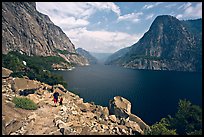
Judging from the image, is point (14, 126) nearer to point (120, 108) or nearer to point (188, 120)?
point (120, 108)

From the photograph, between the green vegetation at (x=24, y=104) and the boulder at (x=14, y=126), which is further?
the green vegetation at (x=24, y=104)

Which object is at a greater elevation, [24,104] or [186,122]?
[24,104]

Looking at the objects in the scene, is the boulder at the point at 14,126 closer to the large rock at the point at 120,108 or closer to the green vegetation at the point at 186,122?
the green vegetation at the point at 186,122

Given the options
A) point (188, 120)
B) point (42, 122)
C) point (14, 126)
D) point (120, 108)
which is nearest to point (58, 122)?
point (42, 122)

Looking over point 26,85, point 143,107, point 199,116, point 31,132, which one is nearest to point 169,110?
point 143,107

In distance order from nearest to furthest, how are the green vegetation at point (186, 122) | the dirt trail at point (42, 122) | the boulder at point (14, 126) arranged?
the boulder at point (14, 126) → the dirt trail at point (42, 122) → the green vegetation at point (186, 122)

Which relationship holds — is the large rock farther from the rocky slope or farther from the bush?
the bush

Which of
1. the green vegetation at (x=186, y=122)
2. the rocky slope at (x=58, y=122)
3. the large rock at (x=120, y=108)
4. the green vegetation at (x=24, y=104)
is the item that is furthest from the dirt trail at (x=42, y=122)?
the green vegetation at (x=186, y=122)

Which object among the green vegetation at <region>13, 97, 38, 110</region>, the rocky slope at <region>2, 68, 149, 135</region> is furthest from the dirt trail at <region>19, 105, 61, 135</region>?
the green vegetation at <region>13, 97, 38, 110</region>

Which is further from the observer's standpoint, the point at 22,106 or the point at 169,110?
the point at 169,110

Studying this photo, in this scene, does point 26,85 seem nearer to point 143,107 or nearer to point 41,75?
point 41,75

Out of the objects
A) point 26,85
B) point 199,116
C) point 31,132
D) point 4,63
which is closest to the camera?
point 31,132
